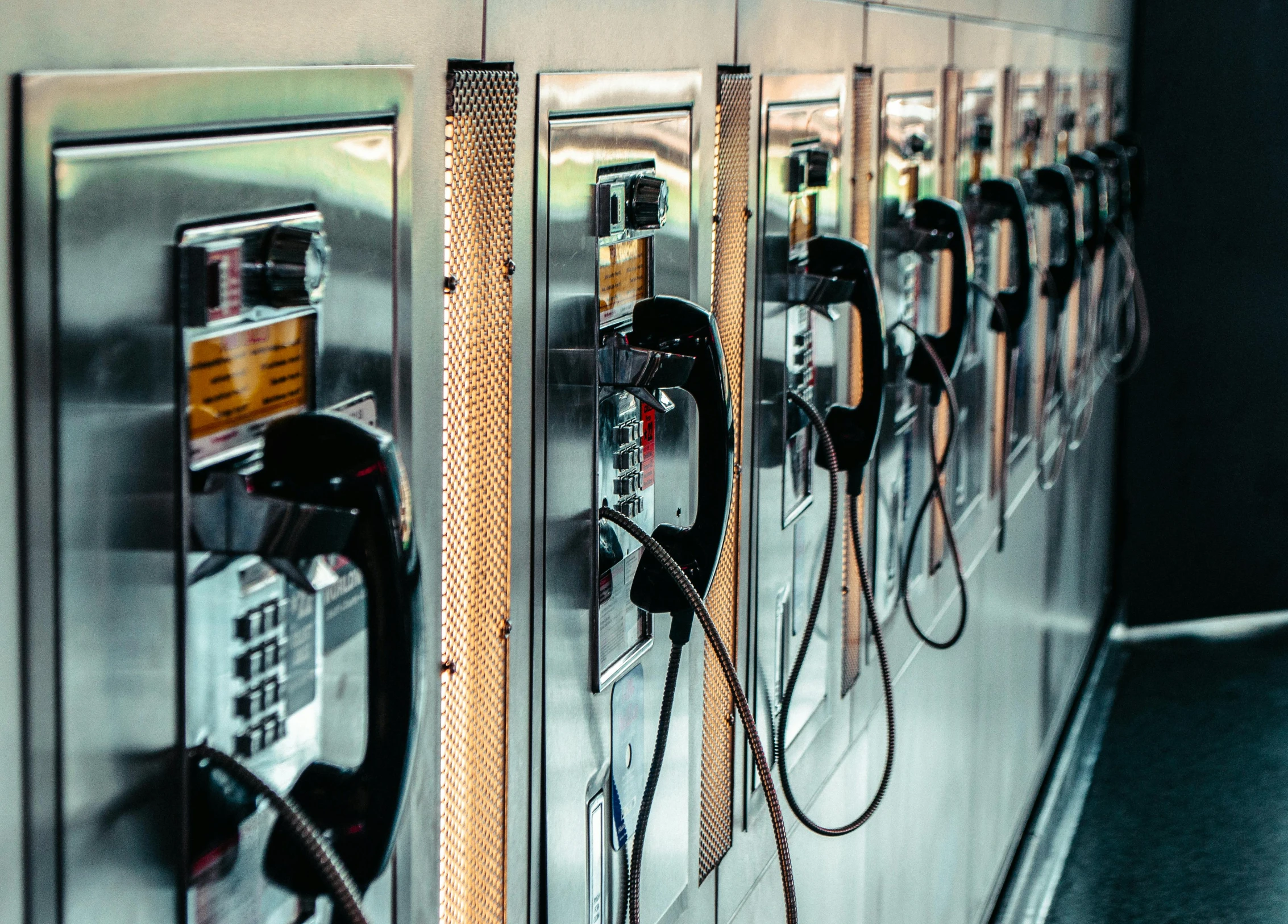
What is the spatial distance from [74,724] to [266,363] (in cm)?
20

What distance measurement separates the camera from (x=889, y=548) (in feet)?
7.56

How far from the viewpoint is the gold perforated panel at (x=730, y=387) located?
147cm

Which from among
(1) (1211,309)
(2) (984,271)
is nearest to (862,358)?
(2) (984,271)

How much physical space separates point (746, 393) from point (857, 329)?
499mm

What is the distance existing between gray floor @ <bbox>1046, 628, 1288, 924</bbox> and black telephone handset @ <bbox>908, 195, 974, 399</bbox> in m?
2.15

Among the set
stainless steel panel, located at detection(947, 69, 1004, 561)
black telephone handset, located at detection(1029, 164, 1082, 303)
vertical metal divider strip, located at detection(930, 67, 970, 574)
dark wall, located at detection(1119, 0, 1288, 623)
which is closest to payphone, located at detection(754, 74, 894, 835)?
vertical metal divider strip, located at detection(930, 67, 970, 574)

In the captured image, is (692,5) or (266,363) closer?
(266,363)

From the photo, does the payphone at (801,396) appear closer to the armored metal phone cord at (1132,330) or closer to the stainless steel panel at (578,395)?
the stainless steel panel at (578,395)

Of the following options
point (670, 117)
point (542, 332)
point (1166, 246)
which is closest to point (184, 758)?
point (542, 332)

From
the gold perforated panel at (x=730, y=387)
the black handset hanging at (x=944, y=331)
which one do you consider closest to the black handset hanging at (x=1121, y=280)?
the black handset hanging at (x=944, y=331)

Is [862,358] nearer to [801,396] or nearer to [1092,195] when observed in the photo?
[801,396]

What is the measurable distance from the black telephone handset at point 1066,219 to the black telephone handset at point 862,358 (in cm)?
149

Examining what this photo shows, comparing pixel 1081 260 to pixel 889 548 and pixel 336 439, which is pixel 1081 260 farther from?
pixel 336 439

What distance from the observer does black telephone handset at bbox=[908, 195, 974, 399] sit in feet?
7.04
